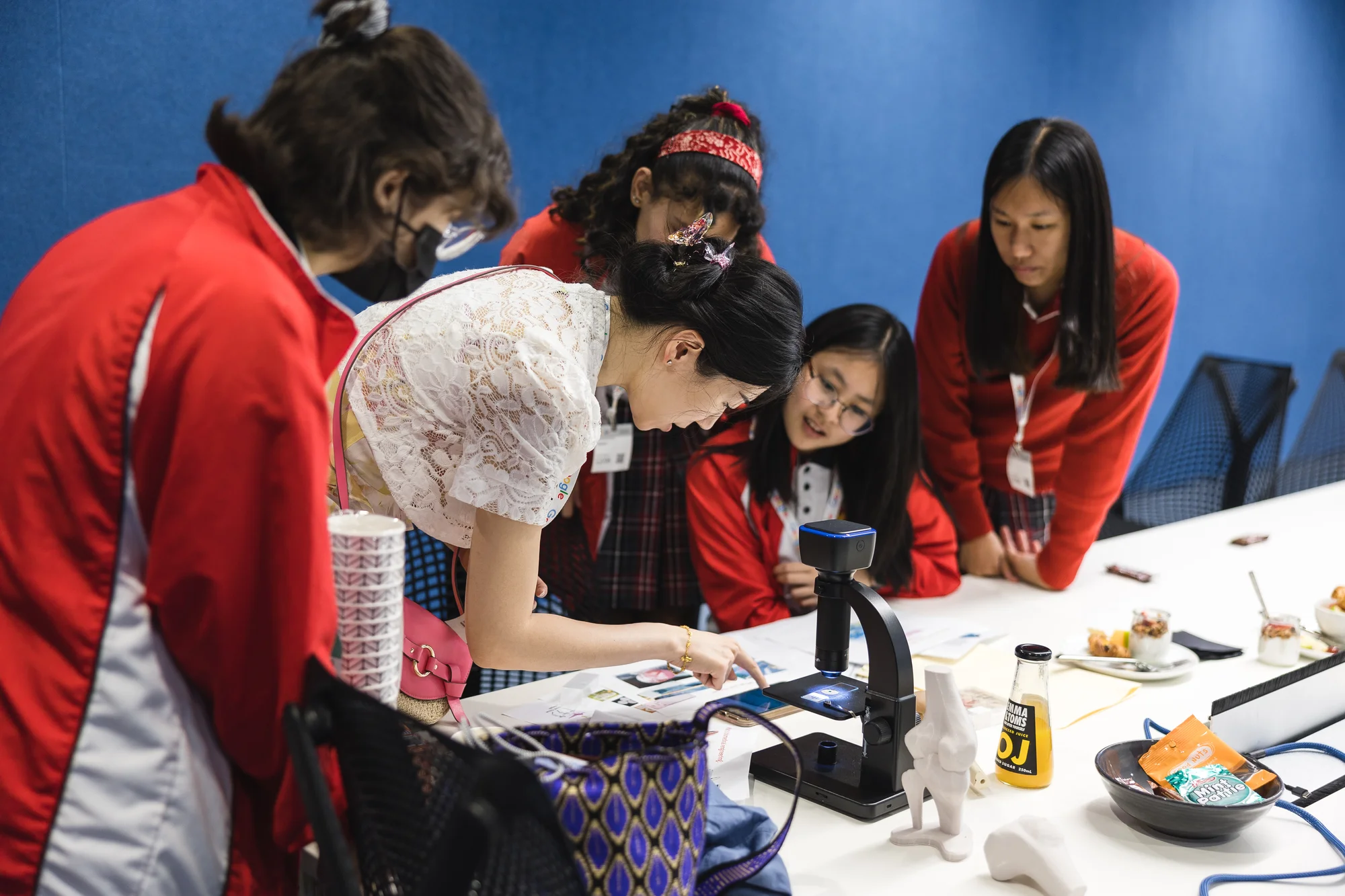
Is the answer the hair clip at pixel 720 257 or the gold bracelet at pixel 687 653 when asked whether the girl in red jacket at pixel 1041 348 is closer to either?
the hair clip at pixel 720 257

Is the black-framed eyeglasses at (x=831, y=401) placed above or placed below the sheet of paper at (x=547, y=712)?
above

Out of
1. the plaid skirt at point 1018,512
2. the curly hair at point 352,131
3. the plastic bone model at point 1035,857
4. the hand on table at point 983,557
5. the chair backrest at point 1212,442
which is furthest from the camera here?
the chair backrest at point 1212,442

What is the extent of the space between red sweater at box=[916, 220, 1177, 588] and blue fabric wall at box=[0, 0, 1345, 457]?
0.56 m

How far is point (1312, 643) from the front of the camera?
6.53 ft

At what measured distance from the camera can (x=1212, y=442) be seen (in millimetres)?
3492

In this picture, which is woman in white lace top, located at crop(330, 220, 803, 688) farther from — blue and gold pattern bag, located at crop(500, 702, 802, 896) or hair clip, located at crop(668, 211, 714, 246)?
blue and gold pattern bag, located at crop(500, 702, 802, 896)

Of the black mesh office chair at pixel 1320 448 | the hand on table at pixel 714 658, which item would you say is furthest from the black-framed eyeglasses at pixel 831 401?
the black mesh office chair at pixel 1320 448

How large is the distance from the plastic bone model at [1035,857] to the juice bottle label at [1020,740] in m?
0.21

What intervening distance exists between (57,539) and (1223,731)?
1.36m

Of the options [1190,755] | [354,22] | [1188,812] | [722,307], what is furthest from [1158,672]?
[354,22]

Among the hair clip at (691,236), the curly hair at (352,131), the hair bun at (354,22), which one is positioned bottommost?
the hair clip at (691,236)

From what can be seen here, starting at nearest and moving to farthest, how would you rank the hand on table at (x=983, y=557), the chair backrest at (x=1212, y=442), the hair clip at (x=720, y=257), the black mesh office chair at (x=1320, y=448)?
the hair clip at (x=720, y=257), the hand on table at (x=983, y=557), the chair backrest at (x=1212, y=442), the black mesh office chair at (x=1320, y=448)

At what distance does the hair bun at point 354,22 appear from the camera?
890 millimetres

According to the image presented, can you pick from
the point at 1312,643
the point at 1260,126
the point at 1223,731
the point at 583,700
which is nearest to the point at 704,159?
the point at 583,700
